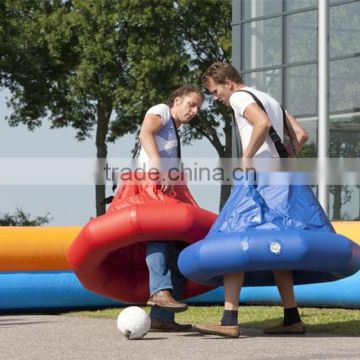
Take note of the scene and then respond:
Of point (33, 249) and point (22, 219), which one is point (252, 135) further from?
point (22, 219)

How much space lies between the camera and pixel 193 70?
3619 cm

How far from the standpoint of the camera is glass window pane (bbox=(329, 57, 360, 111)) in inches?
954

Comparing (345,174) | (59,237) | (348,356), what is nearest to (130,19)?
(345,174)

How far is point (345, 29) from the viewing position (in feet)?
79.7

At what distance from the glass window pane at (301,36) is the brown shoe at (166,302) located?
16.3 m

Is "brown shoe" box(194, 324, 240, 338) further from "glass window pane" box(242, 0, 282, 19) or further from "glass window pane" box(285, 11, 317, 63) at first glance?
"glass window pane" box(242, 0, 282, 19)

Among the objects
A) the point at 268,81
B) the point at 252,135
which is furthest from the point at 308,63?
the point at 252,135

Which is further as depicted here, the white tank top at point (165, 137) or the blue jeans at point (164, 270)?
the white tank top at point (165, 137)

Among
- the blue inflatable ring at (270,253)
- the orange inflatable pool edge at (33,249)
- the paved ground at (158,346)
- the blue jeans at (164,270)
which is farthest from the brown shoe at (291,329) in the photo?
the orange inflatable pool edge at (33,249)

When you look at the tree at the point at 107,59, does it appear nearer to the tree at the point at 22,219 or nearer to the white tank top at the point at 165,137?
the tree at the point at 22,219

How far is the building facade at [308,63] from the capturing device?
24.4 m

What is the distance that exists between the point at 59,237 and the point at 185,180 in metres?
3.04

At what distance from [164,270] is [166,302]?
0.32 metres

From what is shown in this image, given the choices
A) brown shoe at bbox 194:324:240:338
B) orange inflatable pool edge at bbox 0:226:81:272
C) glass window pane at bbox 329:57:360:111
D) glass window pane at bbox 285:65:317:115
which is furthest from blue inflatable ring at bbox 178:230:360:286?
glass window pane at bbox 285:65:317:115
